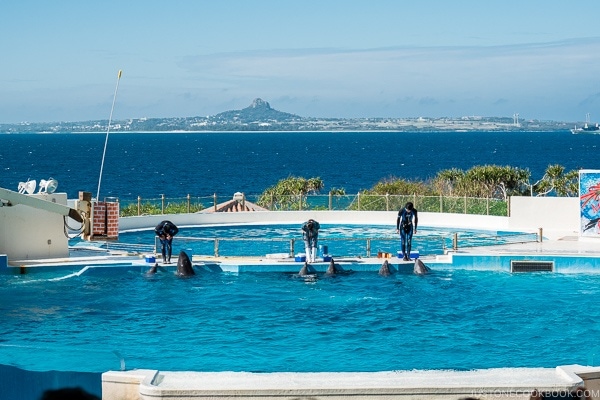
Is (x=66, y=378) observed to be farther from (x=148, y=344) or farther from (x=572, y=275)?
(x=572, y=275)

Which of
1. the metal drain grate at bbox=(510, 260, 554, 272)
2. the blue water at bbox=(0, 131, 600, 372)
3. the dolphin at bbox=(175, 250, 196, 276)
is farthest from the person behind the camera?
the metal drain grate at bbox=(510, 260, 554, 272)

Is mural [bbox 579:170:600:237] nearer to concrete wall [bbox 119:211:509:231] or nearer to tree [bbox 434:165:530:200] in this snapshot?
concrete wall [bbox 119:211:509:231]

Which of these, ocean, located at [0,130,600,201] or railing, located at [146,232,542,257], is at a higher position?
ocean, located at [0,130,600,201]

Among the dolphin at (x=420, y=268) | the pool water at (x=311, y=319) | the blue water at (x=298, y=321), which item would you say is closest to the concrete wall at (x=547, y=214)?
the pool water at (x=311, y=319)

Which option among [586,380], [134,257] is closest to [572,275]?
[134,257]

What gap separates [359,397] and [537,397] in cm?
188

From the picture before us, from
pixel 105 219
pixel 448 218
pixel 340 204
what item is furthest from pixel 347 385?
pixel 340 204

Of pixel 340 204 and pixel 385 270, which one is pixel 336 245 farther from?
pixel 340 204

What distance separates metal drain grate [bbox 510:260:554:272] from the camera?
24266 mm

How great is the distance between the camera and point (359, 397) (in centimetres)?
955

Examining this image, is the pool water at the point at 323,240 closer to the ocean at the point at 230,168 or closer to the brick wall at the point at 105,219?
the brick wall at the point at 105,219

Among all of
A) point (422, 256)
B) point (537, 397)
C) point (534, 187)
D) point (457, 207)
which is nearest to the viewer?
point (537, 397)

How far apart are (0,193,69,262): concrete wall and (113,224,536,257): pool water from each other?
318 cm

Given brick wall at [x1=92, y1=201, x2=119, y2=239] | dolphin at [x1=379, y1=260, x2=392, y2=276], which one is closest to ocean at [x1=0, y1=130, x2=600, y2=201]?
brick wall at [x1=92, y1=201, x2=119, y2=239]
